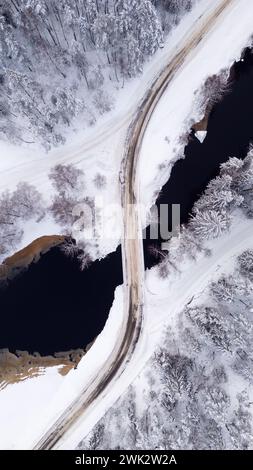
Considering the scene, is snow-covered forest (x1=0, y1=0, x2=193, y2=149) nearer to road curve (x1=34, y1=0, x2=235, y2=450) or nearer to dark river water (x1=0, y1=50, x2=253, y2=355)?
road curve (x1=34, y1=0, x2=235, y2=450)

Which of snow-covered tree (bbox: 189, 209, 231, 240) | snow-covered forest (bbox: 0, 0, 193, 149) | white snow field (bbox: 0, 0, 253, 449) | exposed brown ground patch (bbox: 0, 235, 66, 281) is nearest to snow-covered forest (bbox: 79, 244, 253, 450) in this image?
white snow field (bbox: 0, 0, 253, 449)

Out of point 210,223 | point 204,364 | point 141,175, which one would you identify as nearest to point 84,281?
point 141,175

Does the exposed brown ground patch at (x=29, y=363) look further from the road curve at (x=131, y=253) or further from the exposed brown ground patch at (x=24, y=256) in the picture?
the exposed brown ground patch at (x=24, y=256)

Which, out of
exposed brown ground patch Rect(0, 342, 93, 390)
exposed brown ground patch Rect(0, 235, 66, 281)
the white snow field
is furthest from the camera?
exposed brown ground patch Rect(0, 235, 66, 281)

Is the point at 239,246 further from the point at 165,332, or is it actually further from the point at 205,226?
the point at 165,332

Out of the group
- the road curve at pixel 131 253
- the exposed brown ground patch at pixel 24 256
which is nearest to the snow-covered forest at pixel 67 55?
the road curve at pixel 131 253

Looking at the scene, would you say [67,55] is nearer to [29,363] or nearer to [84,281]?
[84,281]

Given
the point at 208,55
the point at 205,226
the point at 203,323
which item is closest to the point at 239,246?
the point at 205,226
